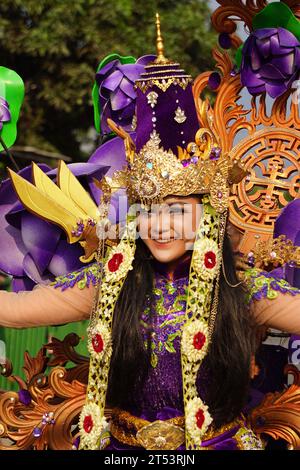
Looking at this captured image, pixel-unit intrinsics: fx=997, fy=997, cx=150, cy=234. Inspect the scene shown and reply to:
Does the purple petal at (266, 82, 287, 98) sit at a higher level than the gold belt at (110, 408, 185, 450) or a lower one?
higher

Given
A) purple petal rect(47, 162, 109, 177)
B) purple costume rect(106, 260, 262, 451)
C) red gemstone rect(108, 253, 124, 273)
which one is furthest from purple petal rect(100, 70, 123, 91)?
purple costume rect(106, 260, 262, 451)

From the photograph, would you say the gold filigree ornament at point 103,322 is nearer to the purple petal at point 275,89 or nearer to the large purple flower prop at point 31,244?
the large purple flower prop at point 31,244

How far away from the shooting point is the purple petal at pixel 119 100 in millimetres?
3881

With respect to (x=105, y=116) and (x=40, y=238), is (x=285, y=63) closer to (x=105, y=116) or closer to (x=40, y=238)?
(x=105, y=116)

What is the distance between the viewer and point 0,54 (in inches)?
438

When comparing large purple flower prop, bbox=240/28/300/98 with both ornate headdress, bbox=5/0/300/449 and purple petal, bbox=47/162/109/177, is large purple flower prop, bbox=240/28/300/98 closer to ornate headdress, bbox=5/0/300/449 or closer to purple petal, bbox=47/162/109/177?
ornate headdress, bbox=5/0/300/449

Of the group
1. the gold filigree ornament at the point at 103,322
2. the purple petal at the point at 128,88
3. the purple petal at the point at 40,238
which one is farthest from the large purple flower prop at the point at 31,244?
the gold filigree ornament at the point at 103,322

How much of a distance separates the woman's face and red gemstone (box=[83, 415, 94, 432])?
0.54 m

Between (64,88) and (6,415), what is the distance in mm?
7661

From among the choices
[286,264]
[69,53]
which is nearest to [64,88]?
[69,53]

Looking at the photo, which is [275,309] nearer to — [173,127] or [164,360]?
[164,360]

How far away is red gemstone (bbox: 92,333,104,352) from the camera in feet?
10.3

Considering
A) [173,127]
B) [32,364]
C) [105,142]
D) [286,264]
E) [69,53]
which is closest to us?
[173,127]

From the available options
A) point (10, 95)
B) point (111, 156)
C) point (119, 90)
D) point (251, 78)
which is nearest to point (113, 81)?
point (119, 90)
